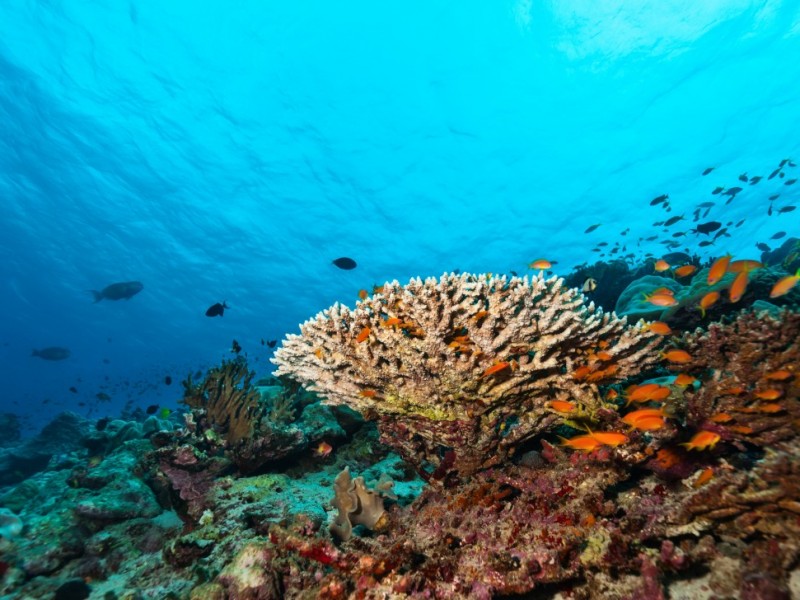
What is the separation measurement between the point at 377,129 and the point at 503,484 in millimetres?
26175

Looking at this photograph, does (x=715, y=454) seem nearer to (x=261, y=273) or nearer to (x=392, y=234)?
(x=392, y=234)

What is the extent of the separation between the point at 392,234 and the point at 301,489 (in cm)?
3132

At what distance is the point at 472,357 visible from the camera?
11.5 feet

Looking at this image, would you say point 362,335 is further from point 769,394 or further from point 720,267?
point 720,267

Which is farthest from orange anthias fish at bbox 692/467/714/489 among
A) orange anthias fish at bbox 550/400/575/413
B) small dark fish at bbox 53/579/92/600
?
small dark fish at bbox 53/579/92/600

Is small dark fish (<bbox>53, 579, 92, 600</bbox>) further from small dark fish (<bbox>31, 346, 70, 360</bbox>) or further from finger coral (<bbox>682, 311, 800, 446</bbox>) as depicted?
small dark fish (<bbox>31, 346, 70, 360</bbox>)

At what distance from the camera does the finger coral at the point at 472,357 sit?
3.48m

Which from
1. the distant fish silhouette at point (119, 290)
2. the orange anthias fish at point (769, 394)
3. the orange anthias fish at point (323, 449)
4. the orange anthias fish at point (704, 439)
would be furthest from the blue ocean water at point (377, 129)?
the orange anthias fish at point (704, 439)

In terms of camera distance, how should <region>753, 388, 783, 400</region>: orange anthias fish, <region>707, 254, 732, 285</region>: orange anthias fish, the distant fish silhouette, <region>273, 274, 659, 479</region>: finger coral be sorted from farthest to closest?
1. the distant fish silhouette
2. <region>707, 254, 732, 285</region>: orange anthias fish
3. <region>273, 274, 659, 479</region>: finger coral
4. <region>753, 388, 783, 400</region>: orange anthias fish

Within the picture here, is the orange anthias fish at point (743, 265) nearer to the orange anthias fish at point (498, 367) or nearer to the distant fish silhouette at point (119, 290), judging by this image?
the orange anthias fish at point (498, 367)

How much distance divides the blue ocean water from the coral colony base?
21.7m

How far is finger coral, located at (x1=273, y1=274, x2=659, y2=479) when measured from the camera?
11.4 ft

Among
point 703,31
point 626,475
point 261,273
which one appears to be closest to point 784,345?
point 626,475

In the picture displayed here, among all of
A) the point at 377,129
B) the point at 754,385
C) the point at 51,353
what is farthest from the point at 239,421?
the point at 51,353
